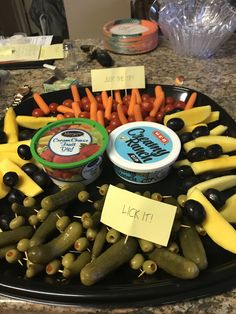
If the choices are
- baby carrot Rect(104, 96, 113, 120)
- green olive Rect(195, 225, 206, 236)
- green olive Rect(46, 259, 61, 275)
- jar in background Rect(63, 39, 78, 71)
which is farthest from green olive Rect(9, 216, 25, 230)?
jar in background Rect(63, 39, 78, 71)

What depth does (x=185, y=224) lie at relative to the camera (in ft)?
2.14

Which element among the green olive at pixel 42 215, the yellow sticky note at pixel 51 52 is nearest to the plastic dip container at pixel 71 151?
the green olive at pixel 42 215

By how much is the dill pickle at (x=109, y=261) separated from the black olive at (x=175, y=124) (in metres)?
0.36

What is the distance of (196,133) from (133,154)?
188 millimetres

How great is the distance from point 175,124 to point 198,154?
0.39ft

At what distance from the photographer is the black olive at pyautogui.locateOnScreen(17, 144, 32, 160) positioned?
0.81 m

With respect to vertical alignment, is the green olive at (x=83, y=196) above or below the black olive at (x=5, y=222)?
above

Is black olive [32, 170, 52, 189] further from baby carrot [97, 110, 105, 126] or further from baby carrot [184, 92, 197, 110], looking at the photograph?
baby carrot [184, 92, 197, 110]

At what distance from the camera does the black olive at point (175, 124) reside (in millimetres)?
875

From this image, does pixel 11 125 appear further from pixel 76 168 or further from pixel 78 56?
pixel 78 56

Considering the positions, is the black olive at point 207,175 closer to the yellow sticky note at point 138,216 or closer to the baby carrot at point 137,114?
the yellow sticky note at point 138,216

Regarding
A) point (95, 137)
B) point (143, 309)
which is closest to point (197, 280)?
point (143, 309)

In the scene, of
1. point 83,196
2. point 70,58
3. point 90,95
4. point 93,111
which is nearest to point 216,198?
point 83,196

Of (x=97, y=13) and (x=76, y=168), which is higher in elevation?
(x=76, y=168)
